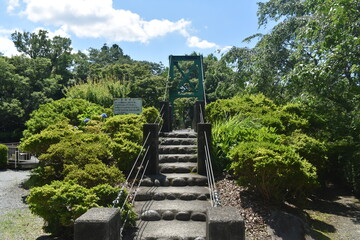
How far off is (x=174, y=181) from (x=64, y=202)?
2156mm

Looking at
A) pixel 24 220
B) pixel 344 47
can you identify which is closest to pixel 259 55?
pixel 344 47

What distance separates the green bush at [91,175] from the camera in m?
4.53

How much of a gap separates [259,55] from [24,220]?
7577 mm

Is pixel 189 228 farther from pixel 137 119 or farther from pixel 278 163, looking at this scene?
pixel 137 119

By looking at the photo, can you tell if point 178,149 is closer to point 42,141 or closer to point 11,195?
point 42,141

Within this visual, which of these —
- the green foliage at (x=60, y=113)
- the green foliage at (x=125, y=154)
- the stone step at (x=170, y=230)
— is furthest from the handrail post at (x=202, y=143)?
the green foliage at (x=60, y=113)

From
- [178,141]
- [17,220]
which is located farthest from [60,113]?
[17,220]

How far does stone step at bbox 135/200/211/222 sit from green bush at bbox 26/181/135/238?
0.45 metres

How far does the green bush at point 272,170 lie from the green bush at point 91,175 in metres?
1.82

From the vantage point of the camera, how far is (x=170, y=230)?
4145 mm

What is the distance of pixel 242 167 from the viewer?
4508mm

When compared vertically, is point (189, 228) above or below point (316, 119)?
below

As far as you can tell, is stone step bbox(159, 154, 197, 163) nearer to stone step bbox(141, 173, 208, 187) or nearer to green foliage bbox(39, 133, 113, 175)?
stone step bbox(141, 173, 208, 187)

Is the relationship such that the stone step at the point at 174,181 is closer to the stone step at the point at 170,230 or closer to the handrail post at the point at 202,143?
the handrail post at the point at 202,143
